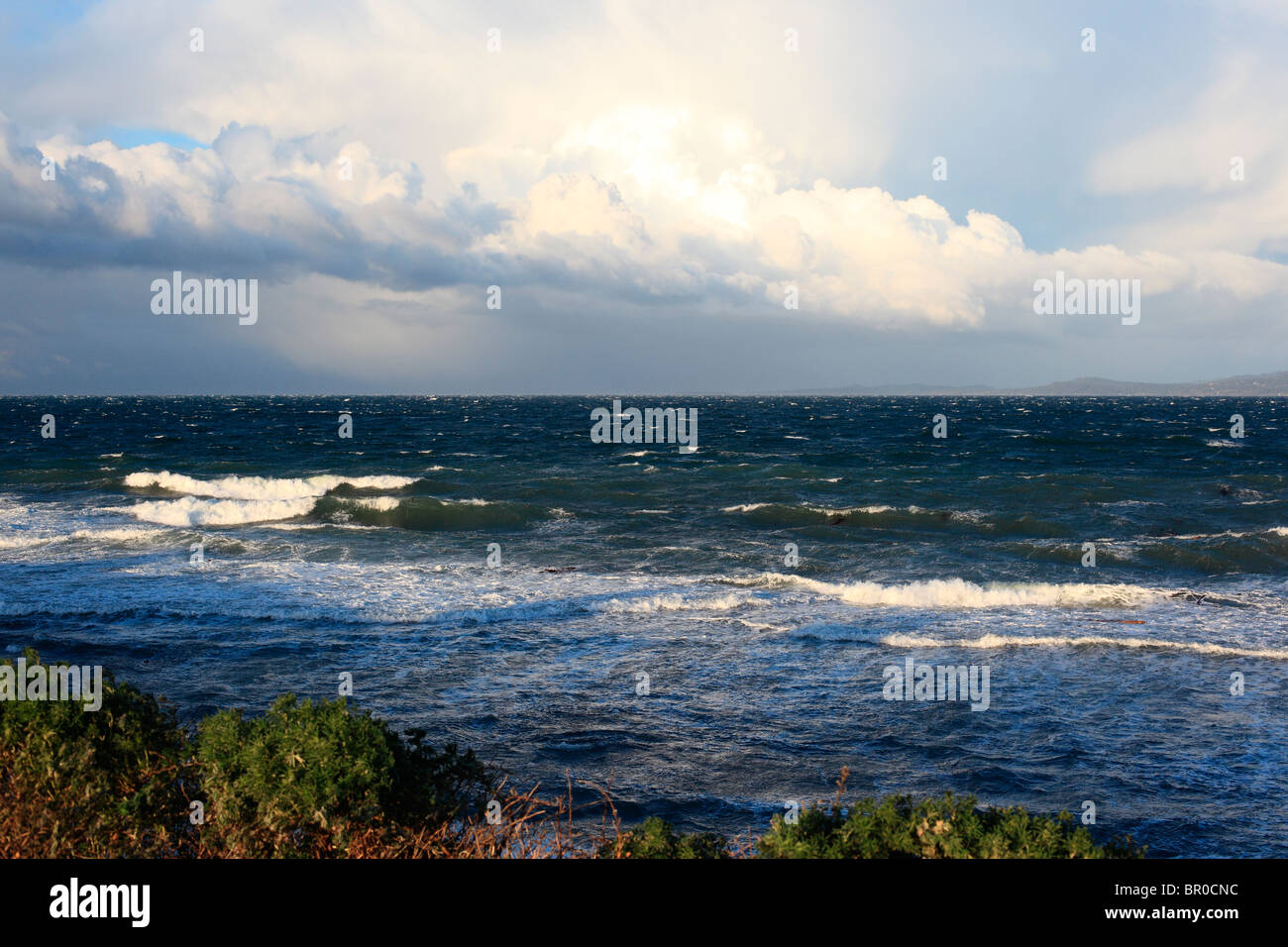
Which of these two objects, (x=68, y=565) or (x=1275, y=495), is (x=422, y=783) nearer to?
(x=68, y=565)

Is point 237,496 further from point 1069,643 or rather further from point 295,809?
point 295,809

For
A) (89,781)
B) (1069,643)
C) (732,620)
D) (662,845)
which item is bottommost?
(1069,643)

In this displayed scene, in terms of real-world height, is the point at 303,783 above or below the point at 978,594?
above

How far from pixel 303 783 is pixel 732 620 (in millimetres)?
11193

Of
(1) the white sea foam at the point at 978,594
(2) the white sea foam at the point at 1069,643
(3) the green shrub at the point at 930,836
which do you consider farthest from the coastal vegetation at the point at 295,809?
(1) the white sea foam at the point at 978,594

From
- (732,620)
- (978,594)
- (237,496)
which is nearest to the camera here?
(732,620)

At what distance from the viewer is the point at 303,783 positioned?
17.1 feet

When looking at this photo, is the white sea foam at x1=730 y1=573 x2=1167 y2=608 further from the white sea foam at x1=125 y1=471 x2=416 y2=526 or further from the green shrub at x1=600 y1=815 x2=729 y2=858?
the white sea foam at x1=125 y1=471 x2=416 y2=526

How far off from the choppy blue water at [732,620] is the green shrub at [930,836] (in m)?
3.26

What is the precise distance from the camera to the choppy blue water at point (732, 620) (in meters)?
9.33

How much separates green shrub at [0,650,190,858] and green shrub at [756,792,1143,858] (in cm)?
416

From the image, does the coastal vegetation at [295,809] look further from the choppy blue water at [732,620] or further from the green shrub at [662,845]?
the choppy blue water at [732,620]

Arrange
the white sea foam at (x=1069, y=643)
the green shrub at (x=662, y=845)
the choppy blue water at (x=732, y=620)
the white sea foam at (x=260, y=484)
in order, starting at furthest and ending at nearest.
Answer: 1. the white sea foam at (x=260, y=484)
2. the white sea foam at (x=1069, y=643)
3. the choppy blue water at (x=732, y=620)
4. the green shrub at (x=662, y=845)

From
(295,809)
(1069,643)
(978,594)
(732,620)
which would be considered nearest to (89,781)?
(295,809)
